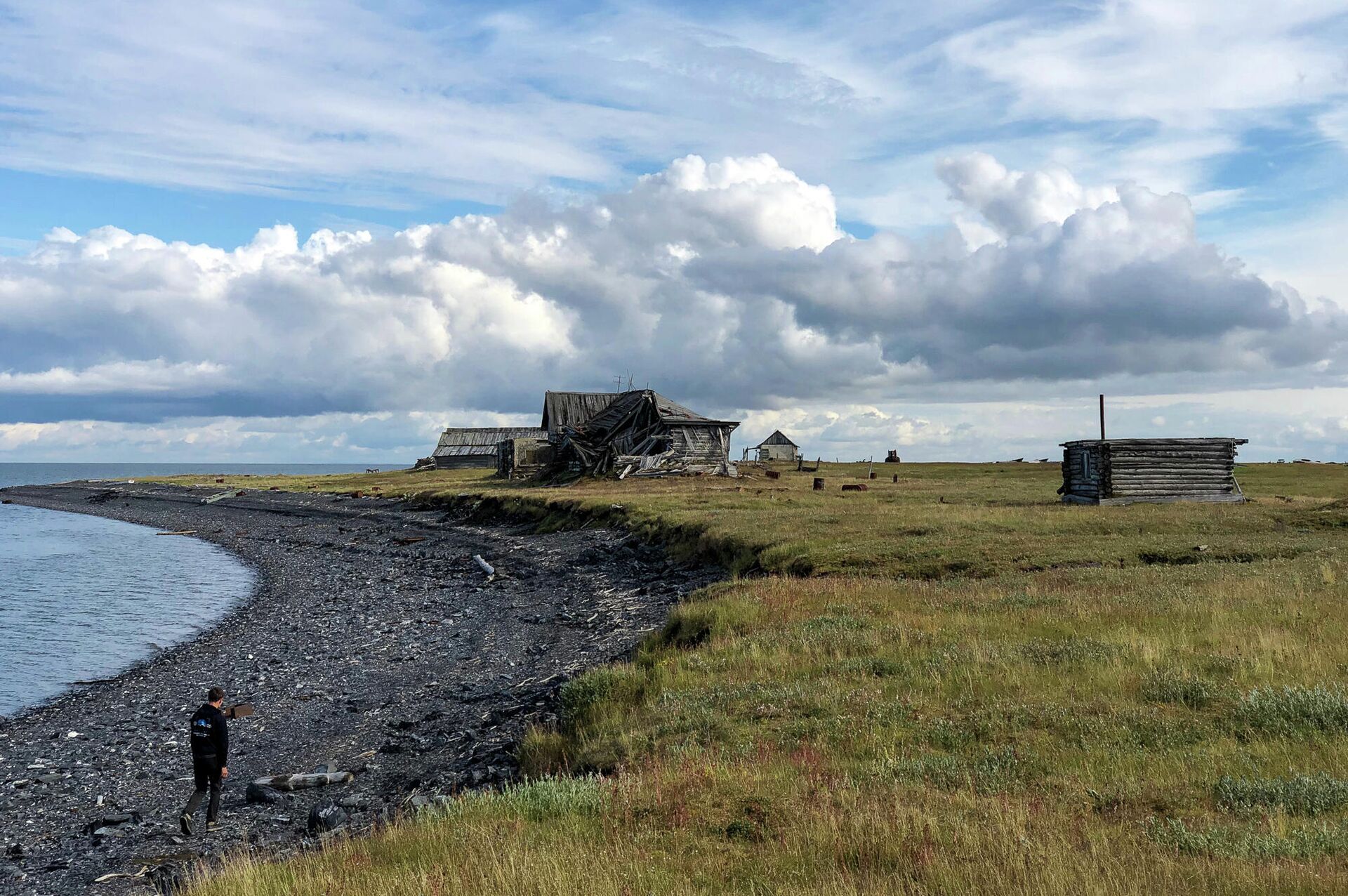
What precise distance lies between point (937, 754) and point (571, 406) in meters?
73.5

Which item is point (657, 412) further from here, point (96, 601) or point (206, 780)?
point (206, 780)

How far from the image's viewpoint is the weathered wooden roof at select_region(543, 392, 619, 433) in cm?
7956

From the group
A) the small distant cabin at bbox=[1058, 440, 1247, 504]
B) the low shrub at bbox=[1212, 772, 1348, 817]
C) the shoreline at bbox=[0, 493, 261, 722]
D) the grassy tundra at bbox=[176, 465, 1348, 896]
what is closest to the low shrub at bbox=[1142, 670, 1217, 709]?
the grassy tundra at bbox=[176, 465, 1348, 896]

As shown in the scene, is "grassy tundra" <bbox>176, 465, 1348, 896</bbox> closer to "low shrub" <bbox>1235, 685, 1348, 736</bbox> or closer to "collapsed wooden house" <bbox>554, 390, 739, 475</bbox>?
"low shrub" <bbox>1235, 685, 1348, 736</bbox>

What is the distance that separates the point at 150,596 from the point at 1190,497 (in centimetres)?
4163

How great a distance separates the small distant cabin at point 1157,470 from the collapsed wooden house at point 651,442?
94.2ft

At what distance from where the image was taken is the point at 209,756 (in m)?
11.8

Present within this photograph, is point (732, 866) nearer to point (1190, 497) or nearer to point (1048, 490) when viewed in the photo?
point (1190, 497)

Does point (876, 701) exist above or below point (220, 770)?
above

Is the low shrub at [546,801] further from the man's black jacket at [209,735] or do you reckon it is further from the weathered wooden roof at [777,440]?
the weathered wooden roof at [777,440]

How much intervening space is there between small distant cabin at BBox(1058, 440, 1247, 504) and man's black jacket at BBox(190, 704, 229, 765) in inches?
1377

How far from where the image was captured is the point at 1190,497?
Answer: 39094 millimetres

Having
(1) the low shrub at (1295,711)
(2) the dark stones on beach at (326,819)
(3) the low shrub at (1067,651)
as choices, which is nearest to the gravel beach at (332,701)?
(2) the dark stones on beach at (326,819)

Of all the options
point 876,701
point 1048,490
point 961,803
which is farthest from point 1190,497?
point 961,803
